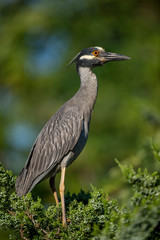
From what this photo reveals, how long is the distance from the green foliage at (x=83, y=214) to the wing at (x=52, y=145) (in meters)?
0.72

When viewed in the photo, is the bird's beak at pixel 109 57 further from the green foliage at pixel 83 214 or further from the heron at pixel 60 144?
the green foliage at pixel 83 214

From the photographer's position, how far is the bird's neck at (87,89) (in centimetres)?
685

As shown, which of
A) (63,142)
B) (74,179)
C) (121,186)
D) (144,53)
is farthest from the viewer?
(144,53)

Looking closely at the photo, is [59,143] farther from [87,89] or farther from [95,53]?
[95,53]

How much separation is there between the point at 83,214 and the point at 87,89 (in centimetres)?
257

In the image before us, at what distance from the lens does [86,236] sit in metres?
4.83

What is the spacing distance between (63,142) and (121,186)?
3.88m

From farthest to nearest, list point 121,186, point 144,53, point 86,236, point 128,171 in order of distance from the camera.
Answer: point 144,53
point 121,186
point 86,236
point 128,171

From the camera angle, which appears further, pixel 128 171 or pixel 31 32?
pixel 31 32

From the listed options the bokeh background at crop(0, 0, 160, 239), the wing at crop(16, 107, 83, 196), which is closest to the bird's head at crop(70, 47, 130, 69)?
the wing at crop(16, 107, 83, 196)

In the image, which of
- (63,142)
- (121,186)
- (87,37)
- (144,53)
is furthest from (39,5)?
(63,142)

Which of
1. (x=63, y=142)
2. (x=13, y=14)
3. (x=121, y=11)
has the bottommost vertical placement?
(x=63, y=142)

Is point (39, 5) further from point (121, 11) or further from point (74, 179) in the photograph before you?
point (74, 179)

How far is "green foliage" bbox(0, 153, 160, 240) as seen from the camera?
395cm
